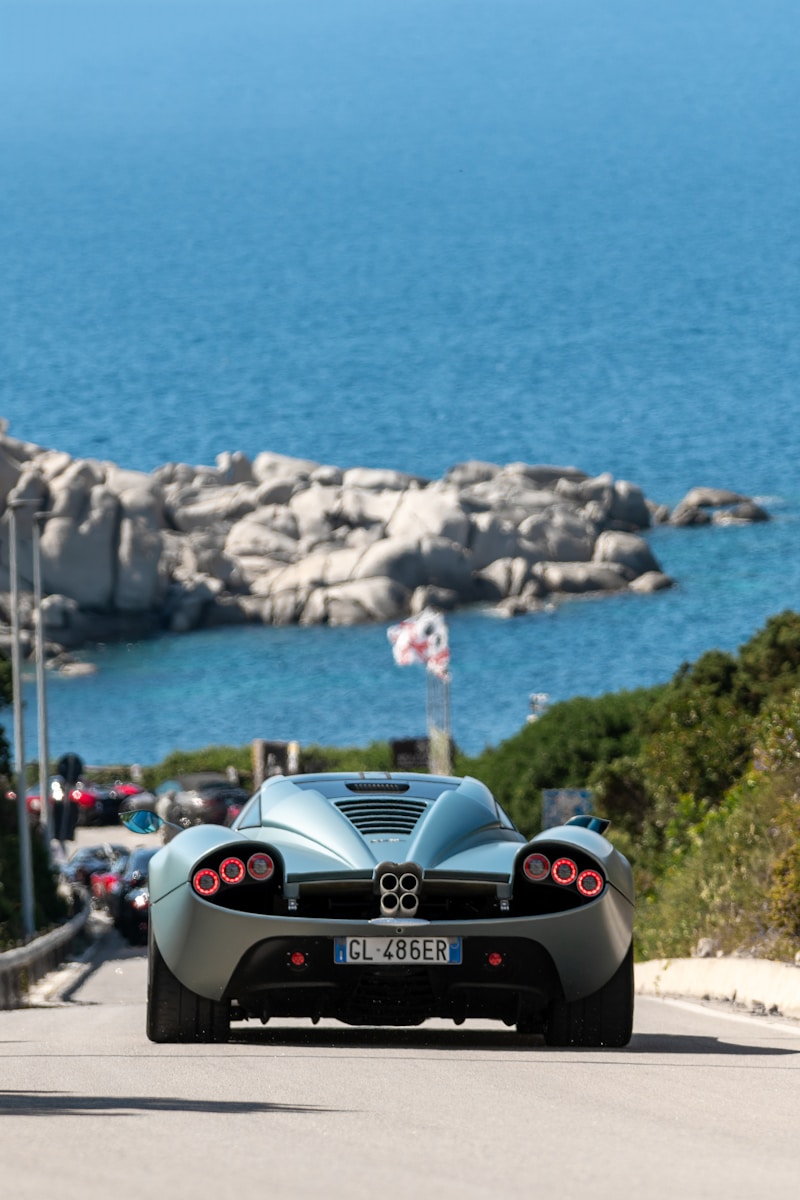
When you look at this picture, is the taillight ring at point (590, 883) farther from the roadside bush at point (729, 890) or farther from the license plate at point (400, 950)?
the roadside bush at point (729, 890)

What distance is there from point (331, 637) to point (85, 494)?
2980cm

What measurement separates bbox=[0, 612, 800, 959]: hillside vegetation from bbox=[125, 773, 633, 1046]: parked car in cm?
551

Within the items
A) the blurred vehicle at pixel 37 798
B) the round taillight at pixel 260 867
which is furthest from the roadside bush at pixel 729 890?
the round taillight at pixel 260 867

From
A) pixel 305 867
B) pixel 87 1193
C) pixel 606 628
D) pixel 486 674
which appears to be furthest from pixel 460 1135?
pixel 606 628

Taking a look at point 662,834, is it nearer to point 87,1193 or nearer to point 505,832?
point 505,832

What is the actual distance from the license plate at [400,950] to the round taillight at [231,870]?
52cm

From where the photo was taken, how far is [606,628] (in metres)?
178

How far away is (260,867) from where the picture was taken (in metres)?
9.30

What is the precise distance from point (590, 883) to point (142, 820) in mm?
2076

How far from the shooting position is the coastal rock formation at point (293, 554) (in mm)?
158625

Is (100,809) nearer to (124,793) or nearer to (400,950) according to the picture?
(124,793)

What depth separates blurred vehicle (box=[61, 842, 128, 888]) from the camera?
174 ft

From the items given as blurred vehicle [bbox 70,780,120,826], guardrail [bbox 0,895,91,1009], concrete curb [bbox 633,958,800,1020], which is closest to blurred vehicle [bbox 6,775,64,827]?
guardrail [bbox 0,895,91,1009]

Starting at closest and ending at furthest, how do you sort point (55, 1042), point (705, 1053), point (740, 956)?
1. point (705, 1053)
2. point (55, 1042)
3. point (740, 956)
